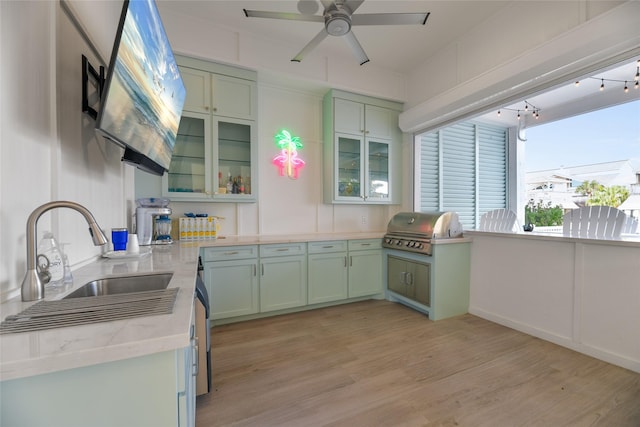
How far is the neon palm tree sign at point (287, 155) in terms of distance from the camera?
343 cm

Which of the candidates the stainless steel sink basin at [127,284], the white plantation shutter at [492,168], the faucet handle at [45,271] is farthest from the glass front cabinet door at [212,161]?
the white plantation shutter at [492,168]

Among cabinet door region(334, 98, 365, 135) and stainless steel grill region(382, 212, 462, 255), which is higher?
cabinet door region(334, 98, 365, 135)

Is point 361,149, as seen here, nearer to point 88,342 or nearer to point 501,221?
point 501,221

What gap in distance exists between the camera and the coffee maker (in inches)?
94.6

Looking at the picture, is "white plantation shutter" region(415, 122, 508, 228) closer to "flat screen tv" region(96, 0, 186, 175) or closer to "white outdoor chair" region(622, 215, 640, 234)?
"white outdoor chair" region(622, 215, 640, 234)

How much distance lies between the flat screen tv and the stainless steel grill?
2679 mm

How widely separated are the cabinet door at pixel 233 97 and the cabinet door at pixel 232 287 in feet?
5.37

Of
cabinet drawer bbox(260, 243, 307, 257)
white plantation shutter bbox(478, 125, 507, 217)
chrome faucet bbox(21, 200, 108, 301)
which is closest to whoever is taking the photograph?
chrome faucet bbox(21, 200, 108, 301)

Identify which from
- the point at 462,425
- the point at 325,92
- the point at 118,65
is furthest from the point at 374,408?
the point at 325,92

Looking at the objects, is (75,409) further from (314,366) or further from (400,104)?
(400,104)

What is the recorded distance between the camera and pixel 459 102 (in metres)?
2.92

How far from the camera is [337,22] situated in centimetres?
188

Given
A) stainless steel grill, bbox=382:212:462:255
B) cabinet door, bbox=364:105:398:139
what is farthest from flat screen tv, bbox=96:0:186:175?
stainless steel grill, bbox=382:212:462:255

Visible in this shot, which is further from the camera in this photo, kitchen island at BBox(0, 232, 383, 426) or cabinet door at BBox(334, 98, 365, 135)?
cabinet door at BBox(334, 98, 365, 135)
